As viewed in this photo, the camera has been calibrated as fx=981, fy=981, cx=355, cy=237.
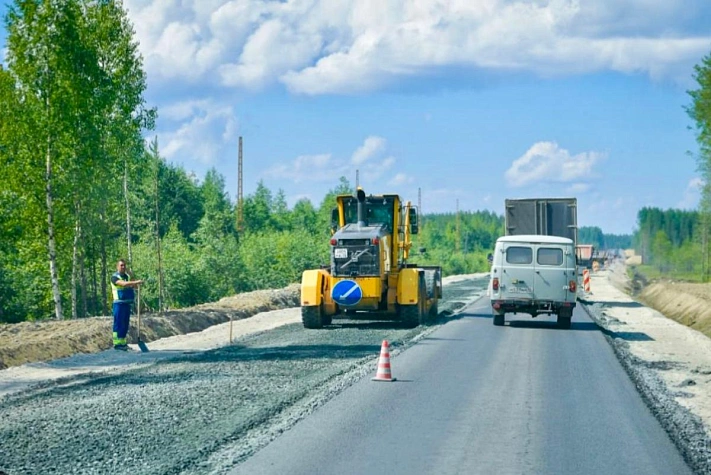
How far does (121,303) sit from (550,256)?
11.6 m

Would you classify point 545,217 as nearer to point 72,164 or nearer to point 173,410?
point 72,164

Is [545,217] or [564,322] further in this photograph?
[545,217]

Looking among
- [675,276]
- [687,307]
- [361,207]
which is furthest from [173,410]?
[675,276]

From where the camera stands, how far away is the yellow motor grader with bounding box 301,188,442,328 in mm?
25828

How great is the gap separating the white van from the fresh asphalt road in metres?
6.85

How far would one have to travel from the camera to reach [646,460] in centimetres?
975

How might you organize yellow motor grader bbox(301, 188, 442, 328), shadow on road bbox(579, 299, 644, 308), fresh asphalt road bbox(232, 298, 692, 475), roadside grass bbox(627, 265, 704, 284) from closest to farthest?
fresh asphalt road bbox(232, 298, 692, 475) < yellow motor grader bbox(301, 188, 442, 328) < shadow on road bbox(579, 299, 644, 308) < roadside grass bbox(627, 265, 704, 284)

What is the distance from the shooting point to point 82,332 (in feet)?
72.9

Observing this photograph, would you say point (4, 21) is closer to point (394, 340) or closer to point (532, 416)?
point (394, 340)

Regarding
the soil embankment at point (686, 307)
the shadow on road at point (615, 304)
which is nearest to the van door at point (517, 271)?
the soil embankment at point (686, 307)

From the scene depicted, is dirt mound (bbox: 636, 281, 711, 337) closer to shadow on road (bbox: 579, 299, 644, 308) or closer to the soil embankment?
the soil embankment

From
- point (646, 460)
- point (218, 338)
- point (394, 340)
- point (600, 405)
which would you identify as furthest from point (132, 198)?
point (646, 460)

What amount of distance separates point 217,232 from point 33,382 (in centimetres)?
3914

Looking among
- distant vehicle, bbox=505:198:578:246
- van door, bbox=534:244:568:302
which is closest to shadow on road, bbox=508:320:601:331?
van door, bbox=534:244:568:302
